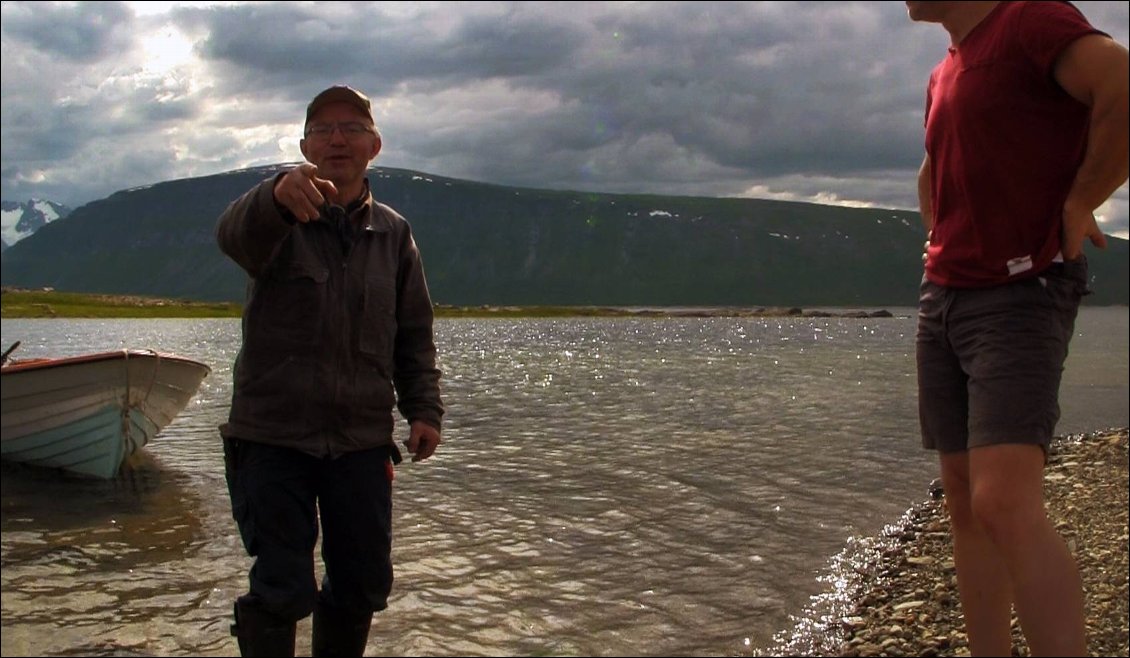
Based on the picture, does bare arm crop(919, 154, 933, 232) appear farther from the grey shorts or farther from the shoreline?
the shoreline

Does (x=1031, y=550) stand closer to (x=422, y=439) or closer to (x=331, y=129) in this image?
(x=422, y=439)

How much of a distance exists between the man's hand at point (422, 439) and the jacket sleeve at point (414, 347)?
0.12 ft

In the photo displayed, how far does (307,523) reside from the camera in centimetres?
458

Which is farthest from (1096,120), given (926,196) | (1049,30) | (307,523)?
(307,523)

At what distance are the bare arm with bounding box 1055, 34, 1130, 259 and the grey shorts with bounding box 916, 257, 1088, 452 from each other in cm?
20

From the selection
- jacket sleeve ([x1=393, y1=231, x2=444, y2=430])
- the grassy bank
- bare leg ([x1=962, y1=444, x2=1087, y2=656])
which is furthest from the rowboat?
the grassy bank

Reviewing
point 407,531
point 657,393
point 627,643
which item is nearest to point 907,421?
point 657,393

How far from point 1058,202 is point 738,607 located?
513 centimetres

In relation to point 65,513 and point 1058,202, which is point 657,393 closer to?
point 65,513

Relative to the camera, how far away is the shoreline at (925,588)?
6.49 meters

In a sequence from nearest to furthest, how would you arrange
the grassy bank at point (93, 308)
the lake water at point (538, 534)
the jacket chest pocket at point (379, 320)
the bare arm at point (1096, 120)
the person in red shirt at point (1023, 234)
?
the bare arm at point (1096, 120), the person in red shirt at point (1023, 234), the jacket chest pocket at point (379, 320), the lake water at point (538, 534), the grassy bank at point (93, 308)

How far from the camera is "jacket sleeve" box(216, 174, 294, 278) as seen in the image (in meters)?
4.21

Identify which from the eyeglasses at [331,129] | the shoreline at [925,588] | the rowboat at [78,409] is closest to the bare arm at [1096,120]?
the eyeglasses at [331,129]

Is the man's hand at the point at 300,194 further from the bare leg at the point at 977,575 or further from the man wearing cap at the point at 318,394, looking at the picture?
the bare leg at the point at 977,575
